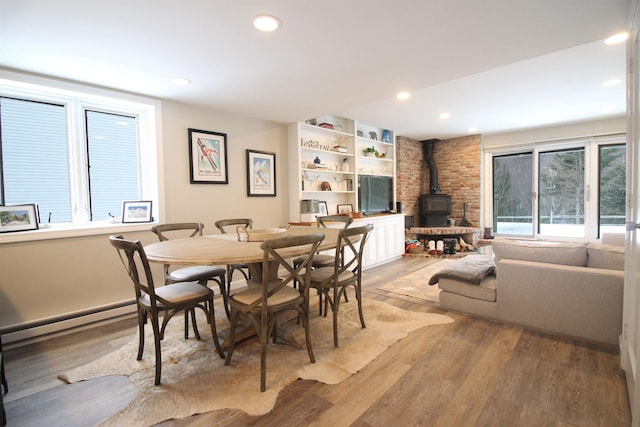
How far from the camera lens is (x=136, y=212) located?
10.3ft

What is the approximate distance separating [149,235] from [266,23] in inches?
96.8

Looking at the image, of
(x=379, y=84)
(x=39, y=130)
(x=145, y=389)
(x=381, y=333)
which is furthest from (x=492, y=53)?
(x=39, y=130)

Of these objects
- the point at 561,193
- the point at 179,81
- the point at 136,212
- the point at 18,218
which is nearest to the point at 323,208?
the point at 136,212

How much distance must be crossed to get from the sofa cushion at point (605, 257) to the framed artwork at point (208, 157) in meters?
3.71

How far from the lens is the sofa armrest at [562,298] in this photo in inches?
85.5

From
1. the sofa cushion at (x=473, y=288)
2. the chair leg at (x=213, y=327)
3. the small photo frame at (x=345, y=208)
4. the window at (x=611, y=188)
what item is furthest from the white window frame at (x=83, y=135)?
the window at (x=611, y=188)

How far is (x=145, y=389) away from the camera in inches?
71.1

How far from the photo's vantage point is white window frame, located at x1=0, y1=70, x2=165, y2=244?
2.55m

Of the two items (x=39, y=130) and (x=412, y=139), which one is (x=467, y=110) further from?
(x=39, y=130)

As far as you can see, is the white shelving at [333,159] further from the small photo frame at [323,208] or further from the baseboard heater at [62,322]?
the baseboard heater at [62,322]

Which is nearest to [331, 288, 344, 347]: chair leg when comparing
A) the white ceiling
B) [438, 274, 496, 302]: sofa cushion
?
[438, 274, 496, 302]: sofa cushion

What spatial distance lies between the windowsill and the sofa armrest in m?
3.57

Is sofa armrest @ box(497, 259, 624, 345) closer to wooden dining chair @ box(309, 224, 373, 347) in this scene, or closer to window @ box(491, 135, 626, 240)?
wooden dining chair @ box(309, 224, 373, 347)

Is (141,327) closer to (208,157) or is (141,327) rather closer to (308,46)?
(208,157)
